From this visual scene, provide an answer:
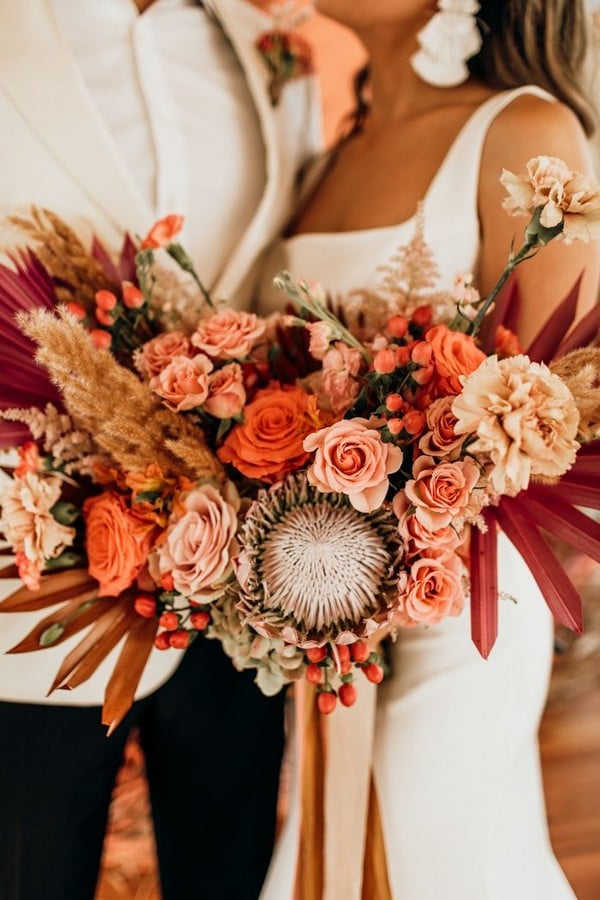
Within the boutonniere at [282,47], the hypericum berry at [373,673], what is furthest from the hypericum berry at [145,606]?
the boutonniere at [282,47]

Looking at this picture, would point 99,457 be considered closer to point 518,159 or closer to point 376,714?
point 376,714

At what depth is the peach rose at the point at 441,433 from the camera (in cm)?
57

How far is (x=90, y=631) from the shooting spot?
26.3 inches

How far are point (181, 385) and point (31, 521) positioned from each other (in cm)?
19

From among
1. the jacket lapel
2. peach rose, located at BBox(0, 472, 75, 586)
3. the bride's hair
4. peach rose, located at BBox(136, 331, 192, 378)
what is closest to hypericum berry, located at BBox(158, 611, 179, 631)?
peach rose, located at BBox(0, 472, 75, 586)

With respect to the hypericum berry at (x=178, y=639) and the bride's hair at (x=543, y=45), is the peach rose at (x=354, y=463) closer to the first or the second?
the hypericum berry at (x=178, y=639)

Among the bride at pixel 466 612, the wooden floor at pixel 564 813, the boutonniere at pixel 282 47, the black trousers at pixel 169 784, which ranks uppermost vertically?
the boutonniere at pixel 282 47

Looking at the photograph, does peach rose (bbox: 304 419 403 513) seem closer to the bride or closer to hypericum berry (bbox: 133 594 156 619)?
hypericum berry (bbox: 133 594 156 619)

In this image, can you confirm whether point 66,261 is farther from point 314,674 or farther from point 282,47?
point 282,47

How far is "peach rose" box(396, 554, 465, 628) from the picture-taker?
59 centimetres

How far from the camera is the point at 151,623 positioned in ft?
2.28

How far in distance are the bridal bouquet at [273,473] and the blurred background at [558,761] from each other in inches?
32.6

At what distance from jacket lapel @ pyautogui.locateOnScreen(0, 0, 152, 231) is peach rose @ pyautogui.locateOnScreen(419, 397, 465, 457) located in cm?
59

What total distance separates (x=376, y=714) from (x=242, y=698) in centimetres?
19
